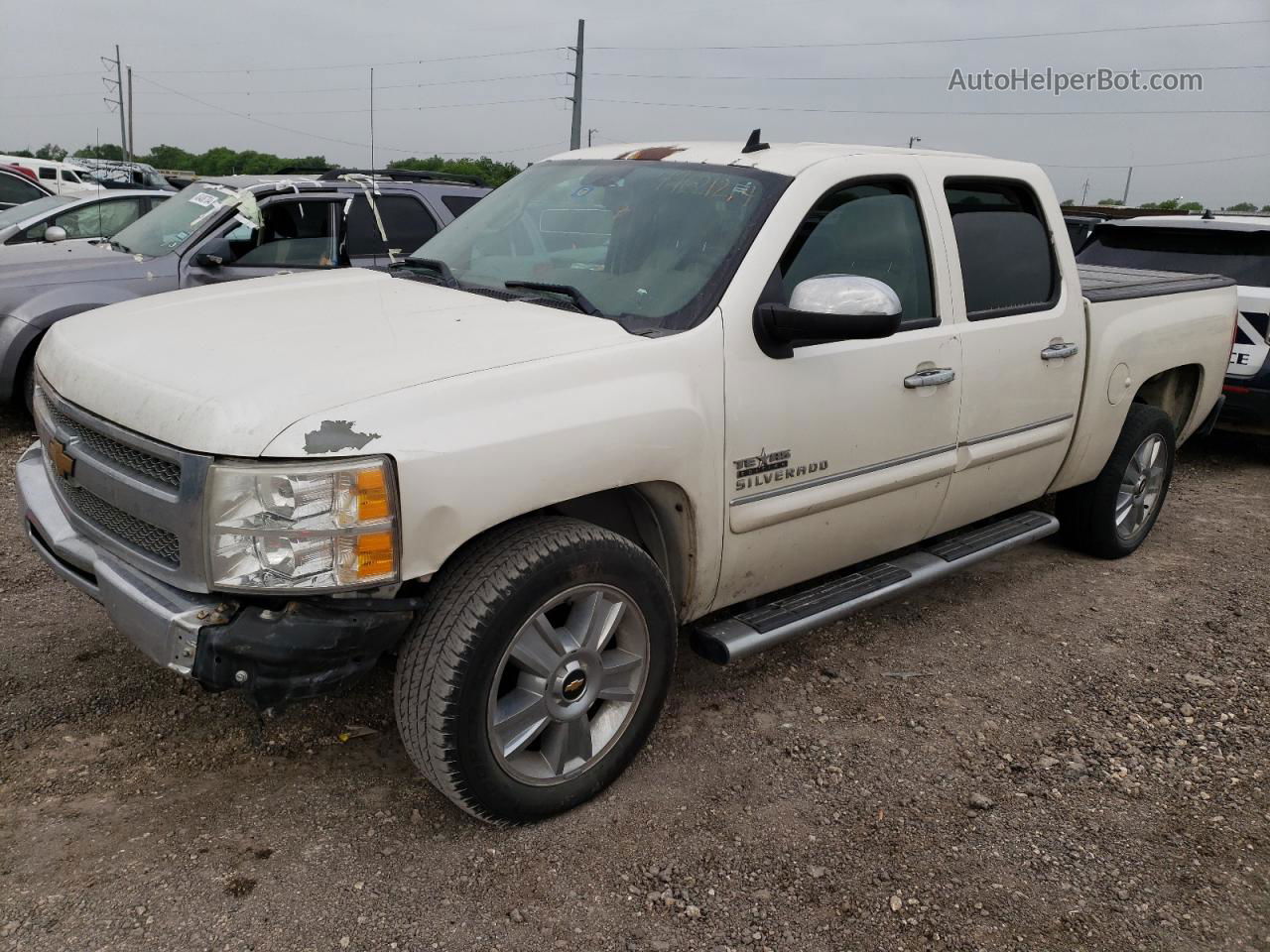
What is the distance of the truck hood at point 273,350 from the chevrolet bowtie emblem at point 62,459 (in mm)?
149

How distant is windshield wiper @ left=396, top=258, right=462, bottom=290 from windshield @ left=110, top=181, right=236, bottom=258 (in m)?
4.02

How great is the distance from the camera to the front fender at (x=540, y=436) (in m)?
2.32

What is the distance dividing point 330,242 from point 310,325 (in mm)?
4698

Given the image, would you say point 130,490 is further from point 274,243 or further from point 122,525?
point 274,243

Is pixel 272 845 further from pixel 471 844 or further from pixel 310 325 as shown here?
pixel 310 325

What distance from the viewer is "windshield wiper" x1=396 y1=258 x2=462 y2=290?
3.47 metres

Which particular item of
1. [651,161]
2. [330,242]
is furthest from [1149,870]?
[330,242]

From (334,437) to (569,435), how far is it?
60cm

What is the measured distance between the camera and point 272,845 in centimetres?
267

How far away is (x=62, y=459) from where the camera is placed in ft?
9.14

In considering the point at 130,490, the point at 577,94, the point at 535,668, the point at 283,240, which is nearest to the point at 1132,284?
the point at 535,668

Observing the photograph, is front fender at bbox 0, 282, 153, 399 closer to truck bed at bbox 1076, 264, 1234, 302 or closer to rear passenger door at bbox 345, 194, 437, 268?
rear passenger door at bbox 345, 194, 437, 268

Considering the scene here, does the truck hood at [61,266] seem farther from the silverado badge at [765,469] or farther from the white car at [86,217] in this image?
the silverado badge at [765,469]

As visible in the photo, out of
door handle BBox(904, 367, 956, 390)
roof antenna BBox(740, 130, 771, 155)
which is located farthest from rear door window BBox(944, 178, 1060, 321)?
roof antenna BBox(740, 130, 771, 155)
